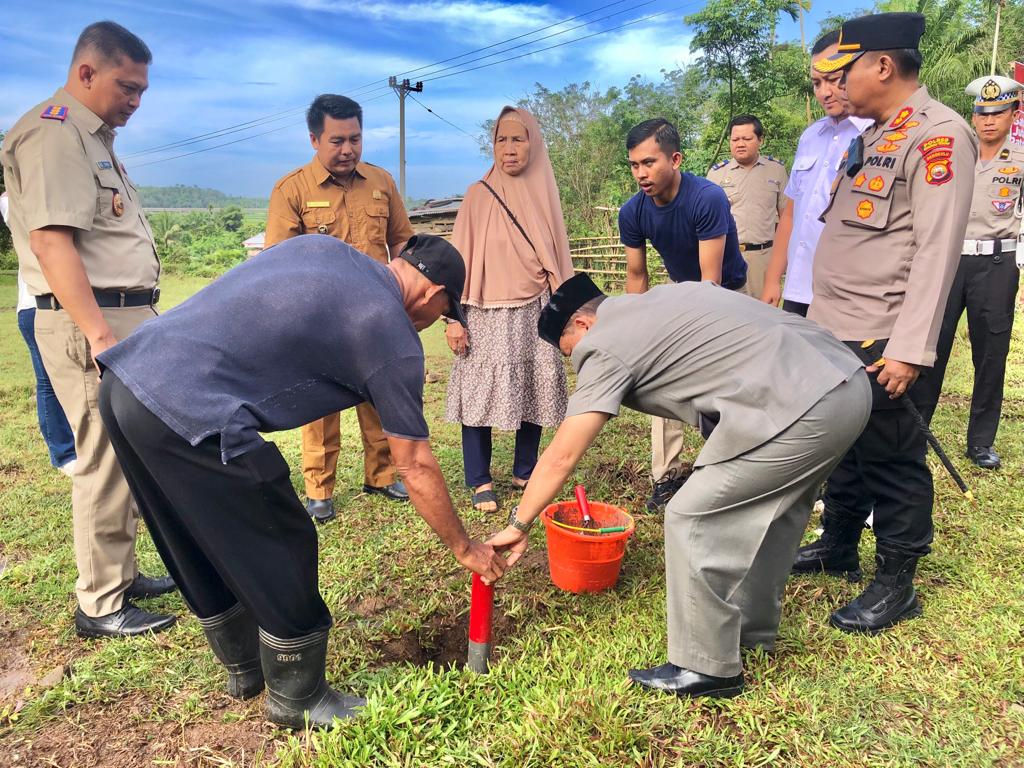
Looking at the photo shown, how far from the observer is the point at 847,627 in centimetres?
261

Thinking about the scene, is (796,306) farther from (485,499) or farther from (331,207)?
(331,207)

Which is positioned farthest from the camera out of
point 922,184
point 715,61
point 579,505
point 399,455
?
point 715,61

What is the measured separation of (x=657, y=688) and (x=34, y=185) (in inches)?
108

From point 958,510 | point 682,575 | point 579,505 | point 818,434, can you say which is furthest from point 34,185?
point 958,510

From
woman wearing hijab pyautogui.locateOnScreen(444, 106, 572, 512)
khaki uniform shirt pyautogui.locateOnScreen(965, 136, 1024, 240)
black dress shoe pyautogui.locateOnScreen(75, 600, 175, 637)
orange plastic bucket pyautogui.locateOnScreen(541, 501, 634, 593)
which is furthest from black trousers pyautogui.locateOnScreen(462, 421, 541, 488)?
khaki uniform shirt pyautogui.locateOnScreen(965, 136, 1024, 240)

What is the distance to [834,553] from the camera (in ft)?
9.85

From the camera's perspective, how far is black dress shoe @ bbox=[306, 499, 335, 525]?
12.3ft

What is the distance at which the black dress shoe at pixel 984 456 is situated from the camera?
13.6 feet

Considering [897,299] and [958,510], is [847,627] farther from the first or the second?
[958,510]

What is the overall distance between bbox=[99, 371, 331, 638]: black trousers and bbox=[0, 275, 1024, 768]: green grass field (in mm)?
460

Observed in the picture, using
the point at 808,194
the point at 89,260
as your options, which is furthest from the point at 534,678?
the point at 808,194

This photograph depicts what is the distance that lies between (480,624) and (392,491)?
5.75 ft

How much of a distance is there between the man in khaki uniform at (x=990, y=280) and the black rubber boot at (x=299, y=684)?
156 inches

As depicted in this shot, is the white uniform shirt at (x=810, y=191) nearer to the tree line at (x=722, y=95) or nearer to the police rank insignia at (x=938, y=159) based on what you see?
the police rank insignia at (x=938, y=159)
